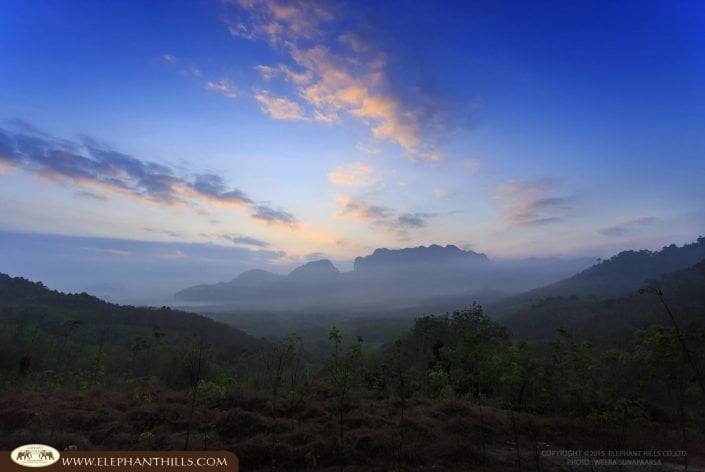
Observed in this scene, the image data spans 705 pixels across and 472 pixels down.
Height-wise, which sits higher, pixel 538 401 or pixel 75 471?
pixel 75 471

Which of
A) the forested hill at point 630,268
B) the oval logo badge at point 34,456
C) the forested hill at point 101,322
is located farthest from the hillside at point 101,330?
the forested hill at point 630,268

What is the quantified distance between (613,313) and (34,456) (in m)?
95.1

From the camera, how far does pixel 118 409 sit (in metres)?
10.6

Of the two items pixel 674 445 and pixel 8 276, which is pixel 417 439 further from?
Answer: pixel 8 276

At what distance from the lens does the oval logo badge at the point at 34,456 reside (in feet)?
20.5

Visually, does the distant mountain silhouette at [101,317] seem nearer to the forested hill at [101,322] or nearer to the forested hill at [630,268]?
the forested hill at [101,322]

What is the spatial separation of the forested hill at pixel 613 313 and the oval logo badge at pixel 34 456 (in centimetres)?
6211

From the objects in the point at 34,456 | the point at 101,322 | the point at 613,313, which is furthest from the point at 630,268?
the point at 34,456

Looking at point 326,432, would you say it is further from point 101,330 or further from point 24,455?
point 101,330

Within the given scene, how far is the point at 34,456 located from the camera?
6.48 meters

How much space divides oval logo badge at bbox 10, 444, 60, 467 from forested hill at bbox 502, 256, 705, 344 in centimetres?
6211

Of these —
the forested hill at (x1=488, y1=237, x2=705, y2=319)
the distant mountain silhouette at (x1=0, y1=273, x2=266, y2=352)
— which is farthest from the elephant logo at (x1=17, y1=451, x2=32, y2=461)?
the forested hill at (x1=488, y1=237, x2=705, y2=319)

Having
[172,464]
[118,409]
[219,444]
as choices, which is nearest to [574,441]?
[219,444]

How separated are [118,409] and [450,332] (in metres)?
19.7
